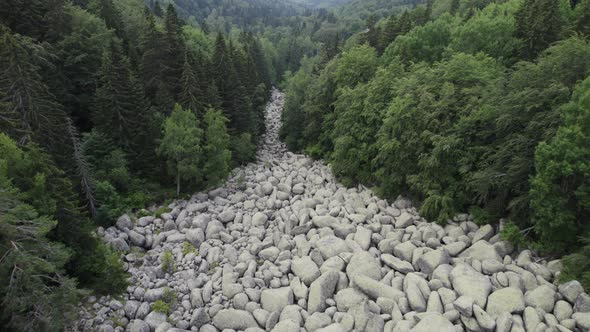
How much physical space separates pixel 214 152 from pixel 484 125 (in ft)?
71.7

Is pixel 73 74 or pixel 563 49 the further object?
pixel 73 74

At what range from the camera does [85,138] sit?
95.4 feet

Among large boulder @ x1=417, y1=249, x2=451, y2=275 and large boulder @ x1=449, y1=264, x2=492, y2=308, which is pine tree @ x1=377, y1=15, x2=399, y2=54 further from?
large boulder @ x1=449, y1=264, x2=492, y2=308

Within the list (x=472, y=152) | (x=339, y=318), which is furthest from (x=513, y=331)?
(x=472, y=152)

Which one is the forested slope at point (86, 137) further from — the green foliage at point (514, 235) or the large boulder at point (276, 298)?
the green foliage at point (514, 235)

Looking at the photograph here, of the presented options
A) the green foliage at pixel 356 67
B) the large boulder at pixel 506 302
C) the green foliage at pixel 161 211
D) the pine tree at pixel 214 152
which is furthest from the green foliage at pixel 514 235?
the green foliage at pixel 161 211

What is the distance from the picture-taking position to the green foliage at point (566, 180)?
16.4 meters

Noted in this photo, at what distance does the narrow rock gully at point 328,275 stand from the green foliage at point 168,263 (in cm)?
7

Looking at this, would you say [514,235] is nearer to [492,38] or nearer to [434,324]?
[434,324]

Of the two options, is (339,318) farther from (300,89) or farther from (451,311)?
(300,89)

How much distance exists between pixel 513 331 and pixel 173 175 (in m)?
27.4

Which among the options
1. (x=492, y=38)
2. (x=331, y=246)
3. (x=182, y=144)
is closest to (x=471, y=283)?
(x=331, y=246)

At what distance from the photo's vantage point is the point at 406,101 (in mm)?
26438

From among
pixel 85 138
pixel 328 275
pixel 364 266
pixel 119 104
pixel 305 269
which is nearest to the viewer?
pixel 328 275
